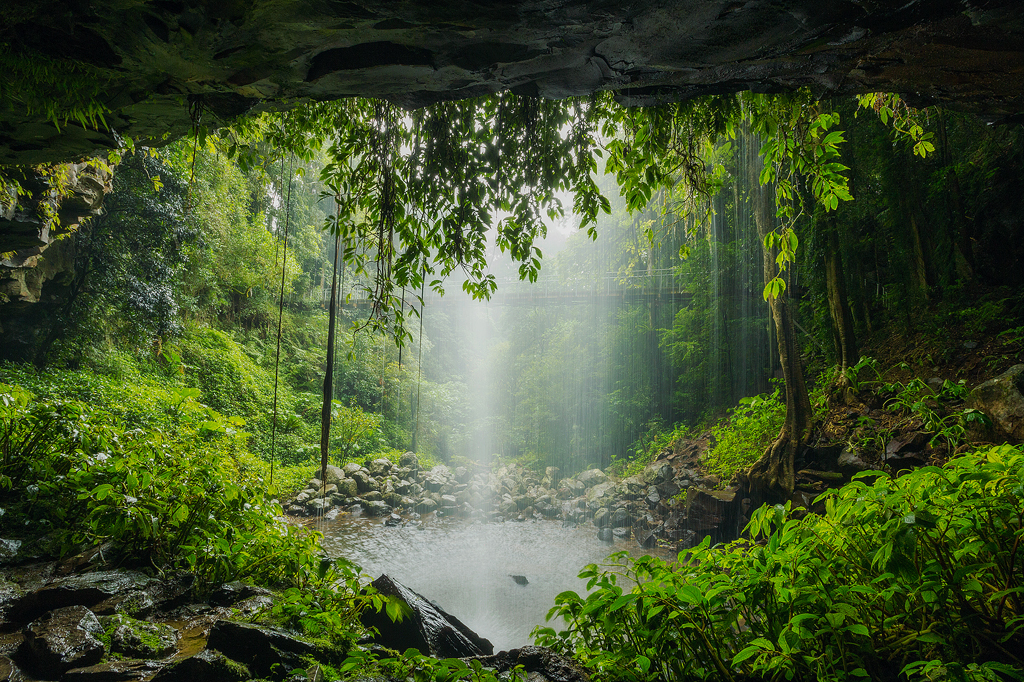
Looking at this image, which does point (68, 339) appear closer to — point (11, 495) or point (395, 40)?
point (11, 495)

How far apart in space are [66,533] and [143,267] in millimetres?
8522

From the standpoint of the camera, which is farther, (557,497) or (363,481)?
(557,497)

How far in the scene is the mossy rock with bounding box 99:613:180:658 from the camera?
1.80 meters

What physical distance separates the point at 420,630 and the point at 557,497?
7.85 metres

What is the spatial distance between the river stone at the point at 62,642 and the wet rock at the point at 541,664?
151 cm

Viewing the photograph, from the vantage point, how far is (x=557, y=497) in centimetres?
1020

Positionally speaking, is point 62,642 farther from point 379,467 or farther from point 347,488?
point 379,467

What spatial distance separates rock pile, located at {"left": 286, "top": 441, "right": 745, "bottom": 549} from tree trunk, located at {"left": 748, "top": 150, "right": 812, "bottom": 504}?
0.54m

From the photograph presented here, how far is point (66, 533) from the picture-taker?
231 cm

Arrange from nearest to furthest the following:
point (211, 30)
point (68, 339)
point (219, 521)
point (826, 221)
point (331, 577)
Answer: point (211, 30)
point (219, 521)
point (331, 577)
point (826, 221)
point (68, 339)

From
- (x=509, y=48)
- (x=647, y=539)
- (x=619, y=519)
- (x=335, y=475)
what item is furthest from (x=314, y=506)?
(x=509, y=48)

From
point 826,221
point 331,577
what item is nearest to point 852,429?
point 826,221

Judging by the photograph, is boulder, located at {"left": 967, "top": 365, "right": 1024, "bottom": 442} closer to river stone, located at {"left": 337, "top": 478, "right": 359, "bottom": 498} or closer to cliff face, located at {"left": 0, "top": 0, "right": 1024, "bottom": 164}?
cliff face, located at {"left": 0, "top": 0, "right": 1024, "bottom": 164}

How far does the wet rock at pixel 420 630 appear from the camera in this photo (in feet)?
8.73
